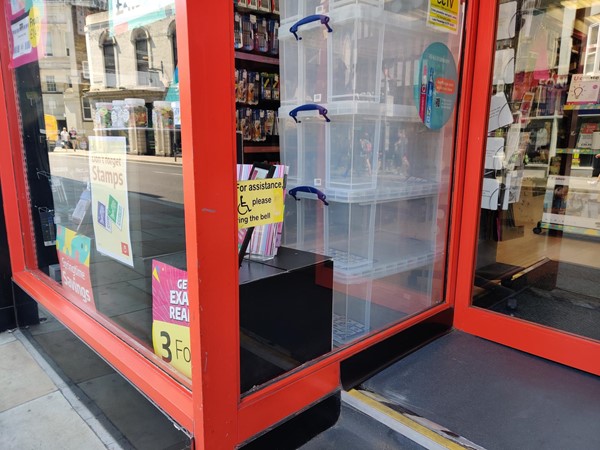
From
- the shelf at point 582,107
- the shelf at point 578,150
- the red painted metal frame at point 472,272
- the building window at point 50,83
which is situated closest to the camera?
the red painted metal frame at point 472,272

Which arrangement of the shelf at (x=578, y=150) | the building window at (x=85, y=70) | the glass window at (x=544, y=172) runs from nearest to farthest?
the building window at (x=85, y=70)
the glass window at (x=544, y=172)
the shelf at (x=578, y=150)

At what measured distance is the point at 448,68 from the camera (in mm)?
2248

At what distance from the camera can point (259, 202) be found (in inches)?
58.7

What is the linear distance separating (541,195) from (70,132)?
3159 mm

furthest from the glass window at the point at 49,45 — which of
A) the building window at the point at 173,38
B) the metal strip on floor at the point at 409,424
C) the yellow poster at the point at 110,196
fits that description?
the metal strip on floor at the point at 409,424

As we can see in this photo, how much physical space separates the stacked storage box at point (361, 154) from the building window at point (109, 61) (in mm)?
859

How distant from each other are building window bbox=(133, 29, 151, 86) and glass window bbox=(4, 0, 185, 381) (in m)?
0.01

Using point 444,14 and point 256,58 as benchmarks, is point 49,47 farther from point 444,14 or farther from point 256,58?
point 444,14

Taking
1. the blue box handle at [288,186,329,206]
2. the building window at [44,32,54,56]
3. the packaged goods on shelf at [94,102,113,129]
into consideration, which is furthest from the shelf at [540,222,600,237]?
the building window at [44,32,54,56]

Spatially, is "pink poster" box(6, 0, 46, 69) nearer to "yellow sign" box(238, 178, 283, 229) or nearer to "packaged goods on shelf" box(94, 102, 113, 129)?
"packaged goods on shelf" box(94, 102, 113, 129)

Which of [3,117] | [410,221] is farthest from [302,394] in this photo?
[3,117]

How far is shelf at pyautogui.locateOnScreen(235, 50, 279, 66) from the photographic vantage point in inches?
108

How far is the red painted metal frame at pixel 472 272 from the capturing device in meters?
2.07

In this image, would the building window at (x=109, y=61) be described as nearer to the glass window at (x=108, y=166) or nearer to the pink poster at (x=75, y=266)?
the glass window at (x=108, y=166)
